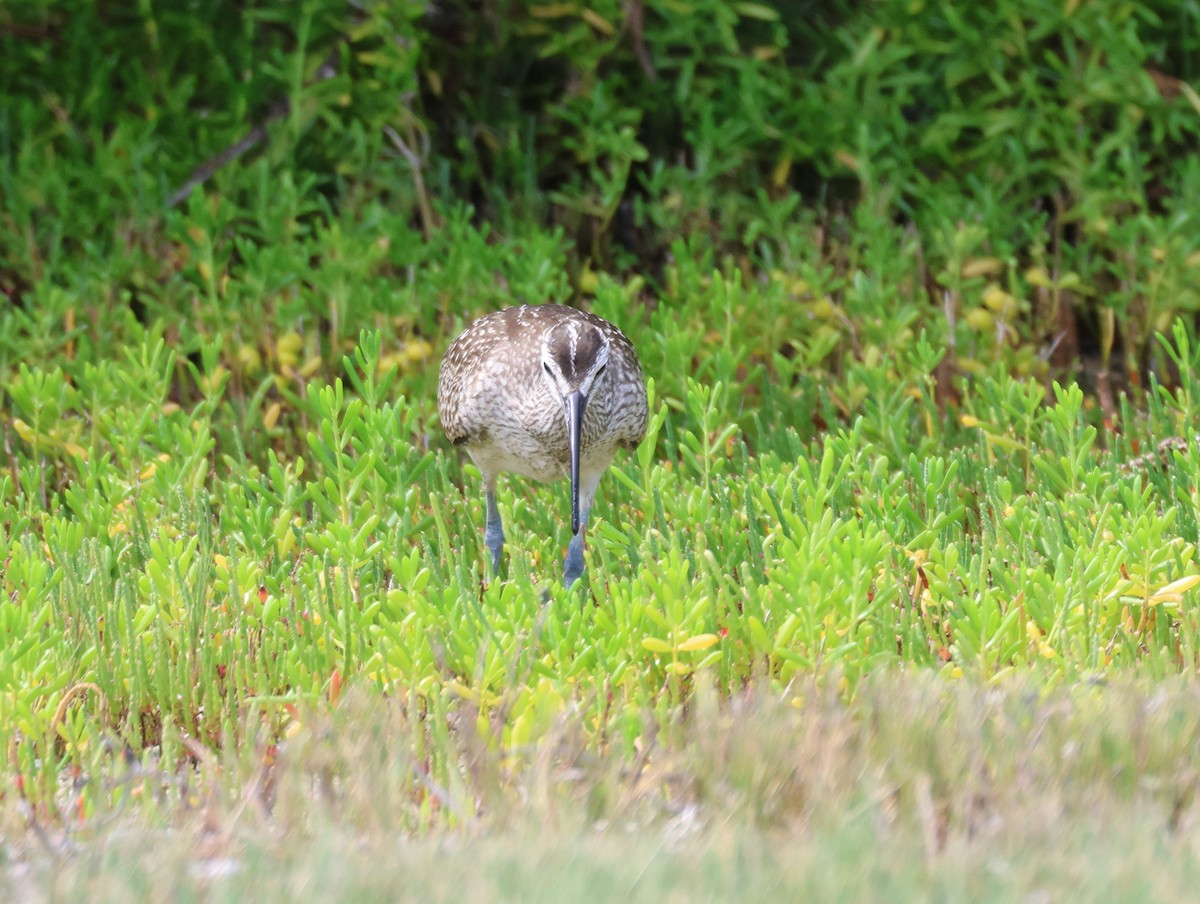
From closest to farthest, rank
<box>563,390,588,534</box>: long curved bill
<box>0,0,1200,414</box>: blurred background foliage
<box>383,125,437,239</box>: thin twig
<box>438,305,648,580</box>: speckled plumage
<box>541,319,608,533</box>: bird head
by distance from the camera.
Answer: <box>563,390,588,534</box>: long curved bill < <box>541,319,608,533</box>: bird head < <box>438,305,648,580</box>: speckled plumage < <box>0,0,1200,414</box>: blurred background foliage < <box>383,125,437,239</box>: thin twig

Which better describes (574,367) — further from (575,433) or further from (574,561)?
(574,561)

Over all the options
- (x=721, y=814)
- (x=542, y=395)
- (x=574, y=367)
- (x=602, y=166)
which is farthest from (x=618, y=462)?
(x=602, y=166)

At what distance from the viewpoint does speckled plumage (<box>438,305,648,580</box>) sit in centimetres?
525

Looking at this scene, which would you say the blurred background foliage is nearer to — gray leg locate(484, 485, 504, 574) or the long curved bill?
gray leg locate(484, 485, 504, 574)

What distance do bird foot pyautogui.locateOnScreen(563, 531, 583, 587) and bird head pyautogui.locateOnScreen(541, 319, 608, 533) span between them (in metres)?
0.05

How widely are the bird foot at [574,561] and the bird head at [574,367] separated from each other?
0.05 meters

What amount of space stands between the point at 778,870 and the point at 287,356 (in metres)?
4.91

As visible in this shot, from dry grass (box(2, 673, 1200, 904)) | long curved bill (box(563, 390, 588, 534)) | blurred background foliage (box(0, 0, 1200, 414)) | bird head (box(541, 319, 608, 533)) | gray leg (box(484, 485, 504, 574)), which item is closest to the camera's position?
dry grass (box(2, 673, 1200, 904))

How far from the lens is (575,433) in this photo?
502 cm

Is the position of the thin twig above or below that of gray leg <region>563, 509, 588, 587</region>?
above

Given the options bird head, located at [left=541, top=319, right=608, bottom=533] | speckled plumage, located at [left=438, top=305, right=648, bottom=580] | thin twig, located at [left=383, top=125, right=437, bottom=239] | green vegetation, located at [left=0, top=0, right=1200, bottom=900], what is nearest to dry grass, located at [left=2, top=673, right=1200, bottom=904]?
green vegetation, located at [left=0, top=0, right=1200, bottom=900]

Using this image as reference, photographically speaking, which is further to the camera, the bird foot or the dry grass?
the bird foot

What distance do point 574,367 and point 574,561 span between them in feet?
2.00

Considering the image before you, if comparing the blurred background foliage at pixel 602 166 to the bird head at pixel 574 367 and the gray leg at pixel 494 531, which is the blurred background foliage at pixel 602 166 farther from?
the bird head at pixel 574 367
